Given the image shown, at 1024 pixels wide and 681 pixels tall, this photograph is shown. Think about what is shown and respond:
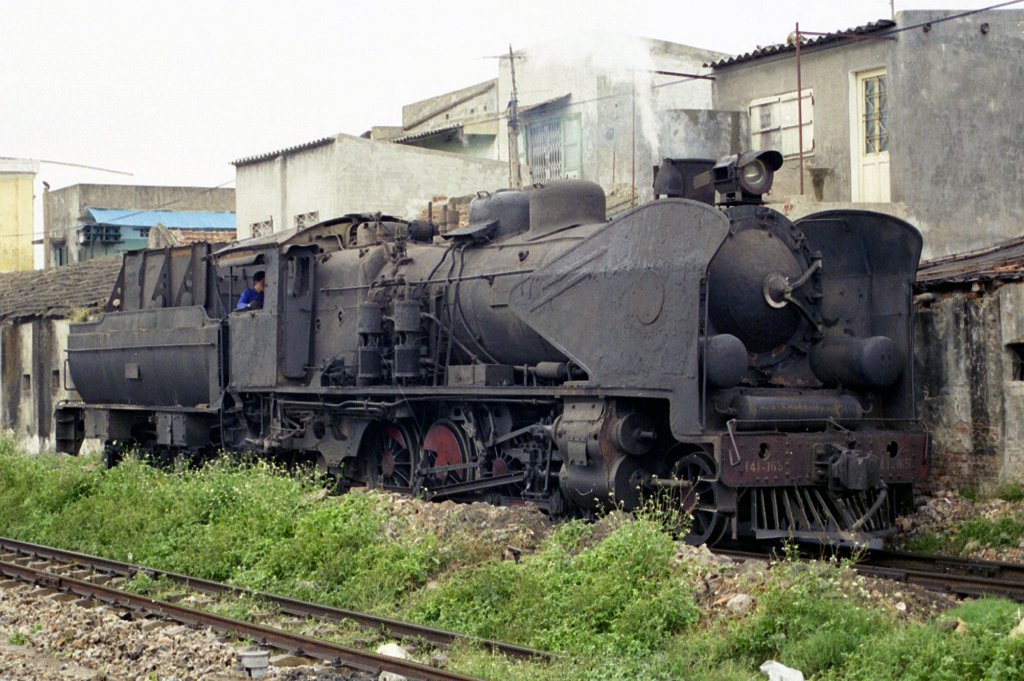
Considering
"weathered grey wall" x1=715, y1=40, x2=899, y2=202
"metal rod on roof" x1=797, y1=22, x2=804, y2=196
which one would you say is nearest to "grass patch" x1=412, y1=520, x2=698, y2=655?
"metal rod on roof" x1=797, y1=22, x2=804, y2=196

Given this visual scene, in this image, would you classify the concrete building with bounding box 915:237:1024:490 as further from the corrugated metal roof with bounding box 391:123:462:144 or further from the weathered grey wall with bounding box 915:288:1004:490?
the corrugated metal roof with bounding box 391:123:462:144

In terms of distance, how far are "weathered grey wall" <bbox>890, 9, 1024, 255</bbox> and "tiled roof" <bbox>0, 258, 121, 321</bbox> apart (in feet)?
51.1

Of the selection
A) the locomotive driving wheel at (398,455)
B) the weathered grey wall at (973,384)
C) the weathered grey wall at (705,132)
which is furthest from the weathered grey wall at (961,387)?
the weathered grey wall at (705,132)

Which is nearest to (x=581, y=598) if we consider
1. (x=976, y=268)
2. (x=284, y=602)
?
(x=284, y=602)

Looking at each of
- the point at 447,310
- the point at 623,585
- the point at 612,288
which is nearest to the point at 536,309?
the point at 612,288

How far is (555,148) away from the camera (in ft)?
92.4

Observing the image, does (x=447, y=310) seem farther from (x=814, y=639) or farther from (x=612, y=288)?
(x=814, y=639)

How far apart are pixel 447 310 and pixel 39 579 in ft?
16.5

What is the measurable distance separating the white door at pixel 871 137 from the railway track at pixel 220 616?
14011 mm

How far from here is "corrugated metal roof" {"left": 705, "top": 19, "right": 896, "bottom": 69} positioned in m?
20.2

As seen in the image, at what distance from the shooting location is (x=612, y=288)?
11.1 metres

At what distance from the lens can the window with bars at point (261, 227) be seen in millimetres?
28312

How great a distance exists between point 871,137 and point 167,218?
28322 mm

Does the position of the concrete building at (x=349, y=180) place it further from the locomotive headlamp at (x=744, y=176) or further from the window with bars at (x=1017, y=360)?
the window with bars at (x=1017, y=360)
